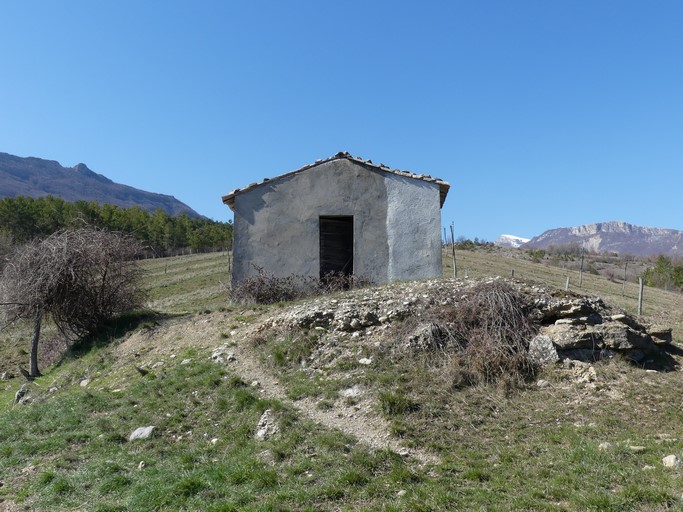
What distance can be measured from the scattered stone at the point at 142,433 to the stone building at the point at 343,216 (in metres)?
8.43

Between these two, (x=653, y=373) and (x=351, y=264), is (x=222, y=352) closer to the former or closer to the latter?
(x=351, y=264)

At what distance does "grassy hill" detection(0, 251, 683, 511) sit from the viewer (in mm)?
5477

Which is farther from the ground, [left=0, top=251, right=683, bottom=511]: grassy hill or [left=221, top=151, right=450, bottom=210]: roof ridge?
[left=221, top=151, right=450, bottom=210]: roof ridge

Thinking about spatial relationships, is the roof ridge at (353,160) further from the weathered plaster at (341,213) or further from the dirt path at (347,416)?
the dirt path at (347,416)

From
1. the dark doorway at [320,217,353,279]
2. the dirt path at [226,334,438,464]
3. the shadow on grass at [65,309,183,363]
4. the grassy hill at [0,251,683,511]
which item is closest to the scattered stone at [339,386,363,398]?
the grassy hill at [0,251,683,511]

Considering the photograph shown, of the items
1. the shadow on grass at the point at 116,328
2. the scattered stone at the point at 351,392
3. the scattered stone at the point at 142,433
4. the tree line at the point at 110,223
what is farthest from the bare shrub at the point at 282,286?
the tree line at the point at 110,223

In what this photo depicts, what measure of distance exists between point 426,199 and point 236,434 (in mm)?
10667

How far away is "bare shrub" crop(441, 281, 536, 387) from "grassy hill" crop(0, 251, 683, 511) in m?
0.32

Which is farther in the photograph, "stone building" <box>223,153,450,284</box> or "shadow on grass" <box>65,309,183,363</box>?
"stone building" <box>223,153,450,284</box>

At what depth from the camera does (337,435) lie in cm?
711

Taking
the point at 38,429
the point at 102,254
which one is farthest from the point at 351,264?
the point at 38,429

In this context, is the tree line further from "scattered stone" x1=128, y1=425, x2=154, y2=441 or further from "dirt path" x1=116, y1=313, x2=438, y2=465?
"scattered stone" x1=128, y1=425, x2=154, y2=441

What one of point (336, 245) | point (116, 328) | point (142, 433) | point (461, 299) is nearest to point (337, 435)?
point (142, 433)

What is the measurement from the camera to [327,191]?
1641 centimetres
